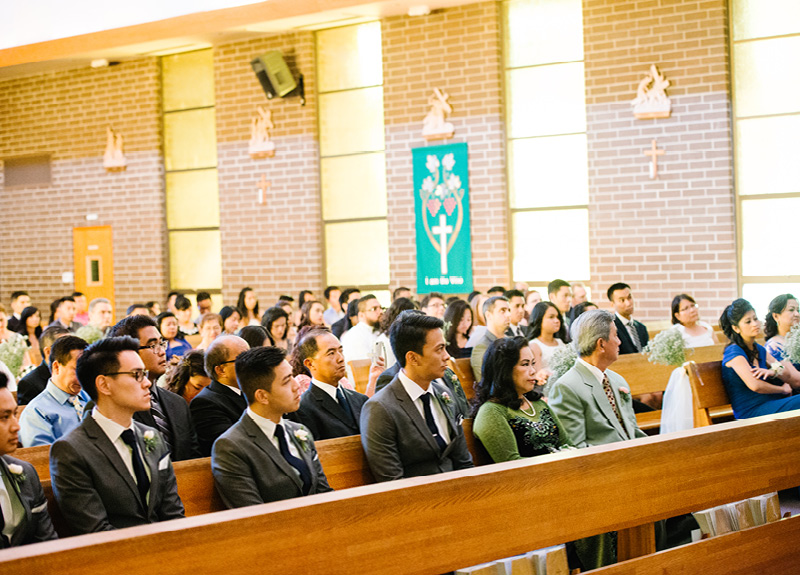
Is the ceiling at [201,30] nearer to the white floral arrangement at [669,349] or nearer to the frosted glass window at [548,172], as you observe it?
the frosted glass window at [548,172]

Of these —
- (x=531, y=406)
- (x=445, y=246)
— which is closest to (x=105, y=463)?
(x=531, y=406)

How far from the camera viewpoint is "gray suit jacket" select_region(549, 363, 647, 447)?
4281 mm

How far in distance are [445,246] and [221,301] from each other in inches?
134

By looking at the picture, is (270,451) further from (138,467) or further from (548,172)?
(548,172)

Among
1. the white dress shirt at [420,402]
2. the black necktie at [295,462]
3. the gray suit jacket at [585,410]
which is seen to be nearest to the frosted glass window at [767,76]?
the gray suit jacket at [585,410]

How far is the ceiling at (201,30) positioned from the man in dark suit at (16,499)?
782 cm

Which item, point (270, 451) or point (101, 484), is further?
point (270, 451)

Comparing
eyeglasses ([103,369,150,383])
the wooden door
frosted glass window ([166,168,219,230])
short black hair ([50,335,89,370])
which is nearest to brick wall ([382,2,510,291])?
frosted glass window ([166,168,219,230])

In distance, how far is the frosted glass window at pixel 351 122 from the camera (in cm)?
1109

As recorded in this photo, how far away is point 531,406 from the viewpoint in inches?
164

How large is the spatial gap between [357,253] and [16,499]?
8.62m

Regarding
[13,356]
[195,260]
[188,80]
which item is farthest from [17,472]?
[188,80]

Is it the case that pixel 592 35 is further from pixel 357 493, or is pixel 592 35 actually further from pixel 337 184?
pixel 357 493

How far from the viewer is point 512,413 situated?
4.08 meters
